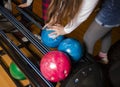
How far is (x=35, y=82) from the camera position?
1.22m

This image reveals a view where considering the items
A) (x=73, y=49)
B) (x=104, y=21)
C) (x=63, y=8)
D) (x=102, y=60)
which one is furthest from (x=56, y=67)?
(x=102, y=60)

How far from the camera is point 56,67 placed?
3.71ft

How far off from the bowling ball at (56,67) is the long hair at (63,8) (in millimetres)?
235

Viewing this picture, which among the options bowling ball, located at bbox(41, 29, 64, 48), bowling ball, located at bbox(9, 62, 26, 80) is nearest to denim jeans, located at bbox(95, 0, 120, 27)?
bowling ball, located at bbox(41, 29, 64, 48)

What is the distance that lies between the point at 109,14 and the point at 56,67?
0.47 metres

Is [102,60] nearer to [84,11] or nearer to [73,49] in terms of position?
[73,49]

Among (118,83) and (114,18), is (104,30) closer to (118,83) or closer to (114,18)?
(114,18)

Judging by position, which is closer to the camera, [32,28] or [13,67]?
[13,67]

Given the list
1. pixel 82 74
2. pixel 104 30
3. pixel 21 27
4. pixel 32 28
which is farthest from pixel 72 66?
pixel 32 28

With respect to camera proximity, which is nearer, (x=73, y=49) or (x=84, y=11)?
(x=84, y=11)

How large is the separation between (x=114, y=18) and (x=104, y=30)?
116mm

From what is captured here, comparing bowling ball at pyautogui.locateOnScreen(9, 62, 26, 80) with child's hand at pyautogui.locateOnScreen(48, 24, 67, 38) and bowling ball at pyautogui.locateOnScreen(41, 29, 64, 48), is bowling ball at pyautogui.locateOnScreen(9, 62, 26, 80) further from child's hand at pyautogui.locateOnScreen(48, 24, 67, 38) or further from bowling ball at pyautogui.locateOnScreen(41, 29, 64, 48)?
child's hand at pyautogui.locateOnScreen(48, 24, 67, 38)

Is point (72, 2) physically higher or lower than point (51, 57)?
higher

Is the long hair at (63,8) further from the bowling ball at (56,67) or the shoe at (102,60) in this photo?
the shoe at (102,60)
